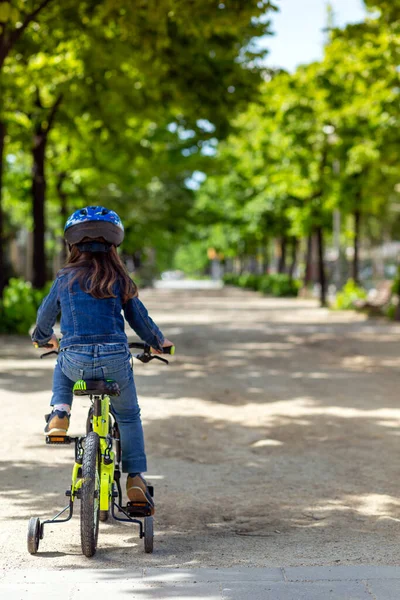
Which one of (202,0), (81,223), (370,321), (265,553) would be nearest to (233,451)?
(265,553)

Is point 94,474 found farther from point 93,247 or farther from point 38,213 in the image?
point 38,213

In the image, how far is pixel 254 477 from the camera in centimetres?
685

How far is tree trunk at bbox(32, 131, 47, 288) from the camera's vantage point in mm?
23672

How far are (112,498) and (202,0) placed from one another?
8.21 m

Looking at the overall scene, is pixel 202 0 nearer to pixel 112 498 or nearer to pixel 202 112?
pixel 202 112

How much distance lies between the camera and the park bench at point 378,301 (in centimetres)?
2816

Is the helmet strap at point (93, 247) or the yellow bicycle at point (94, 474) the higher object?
the helmet strap at point (93, 247)

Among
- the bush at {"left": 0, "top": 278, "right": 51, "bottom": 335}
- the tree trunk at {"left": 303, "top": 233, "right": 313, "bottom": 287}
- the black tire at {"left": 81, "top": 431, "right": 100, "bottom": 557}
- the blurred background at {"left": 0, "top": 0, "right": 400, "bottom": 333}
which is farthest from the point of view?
the tree trunk at {"left": 303, "top": 233, "right": 313, "bottom": 287}

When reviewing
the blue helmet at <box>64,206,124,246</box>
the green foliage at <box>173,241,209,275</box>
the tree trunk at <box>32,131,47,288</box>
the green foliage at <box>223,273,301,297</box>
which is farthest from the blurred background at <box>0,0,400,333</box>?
the green foliage at <box>173,241,209,275</box>

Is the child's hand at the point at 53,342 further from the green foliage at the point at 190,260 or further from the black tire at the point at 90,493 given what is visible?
the green foliage at the point at 190,260

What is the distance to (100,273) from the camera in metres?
4.79

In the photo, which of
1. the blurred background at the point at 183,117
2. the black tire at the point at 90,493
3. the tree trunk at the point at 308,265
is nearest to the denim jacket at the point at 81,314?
the black tire at the point at 90,493

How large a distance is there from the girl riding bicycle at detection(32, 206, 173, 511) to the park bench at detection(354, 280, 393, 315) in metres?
23.4

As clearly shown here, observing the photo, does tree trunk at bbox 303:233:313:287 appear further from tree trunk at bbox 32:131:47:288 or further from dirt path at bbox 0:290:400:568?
dirt path at bbox 0:290:400:568
